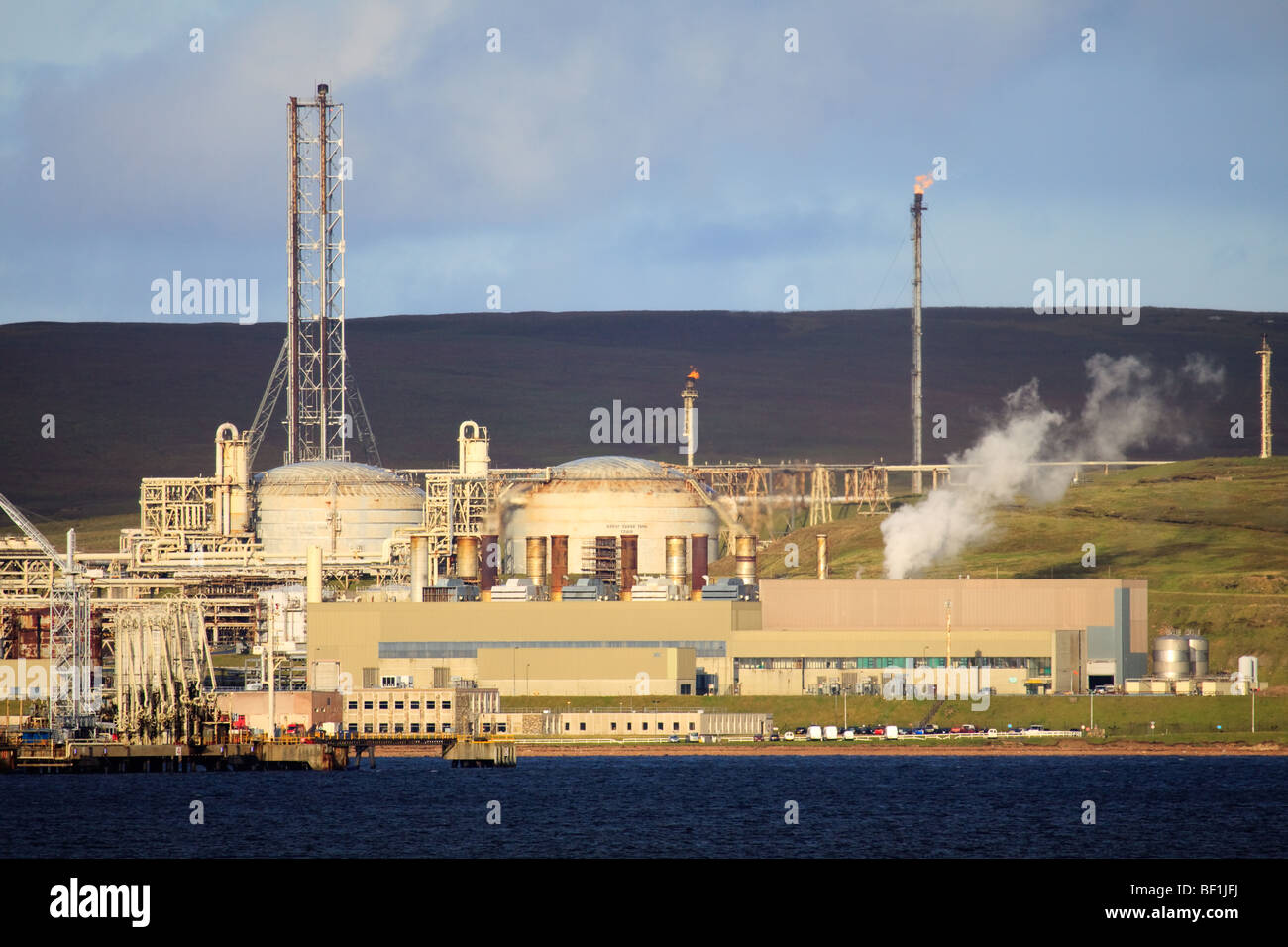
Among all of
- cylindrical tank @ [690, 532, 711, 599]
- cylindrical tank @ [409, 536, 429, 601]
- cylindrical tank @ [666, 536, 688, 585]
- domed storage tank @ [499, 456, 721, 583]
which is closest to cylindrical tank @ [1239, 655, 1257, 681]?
cylindrical tank @ [690, 532, 711, 599]

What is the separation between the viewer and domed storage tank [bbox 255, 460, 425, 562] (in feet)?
544

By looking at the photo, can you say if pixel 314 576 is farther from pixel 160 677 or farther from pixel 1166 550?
pixel 1166 550

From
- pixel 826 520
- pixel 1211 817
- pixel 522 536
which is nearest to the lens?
pixel 1211 817

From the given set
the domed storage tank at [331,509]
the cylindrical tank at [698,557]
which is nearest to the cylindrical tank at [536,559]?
the cylindrical tank at [698,557]

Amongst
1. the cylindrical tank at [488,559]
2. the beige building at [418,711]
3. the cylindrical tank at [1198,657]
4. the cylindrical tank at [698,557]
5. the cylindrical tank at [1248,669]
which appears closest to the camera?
the beige building at [418,711]

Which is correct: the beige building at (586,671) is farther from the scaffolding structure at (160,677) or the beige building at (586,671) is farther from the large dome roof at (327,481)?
the large dome roof at (327,481)

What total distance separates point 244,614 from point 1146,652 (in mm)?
60115

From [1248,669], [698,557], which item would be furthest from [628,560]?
[1248,669]

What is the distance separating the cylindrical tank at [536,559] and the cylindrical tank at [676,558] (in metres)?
8.68

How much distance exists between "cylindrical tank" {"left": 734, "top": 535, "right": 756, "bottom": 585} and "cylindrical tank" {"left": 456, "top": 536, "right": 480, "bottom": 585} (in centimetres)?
1785

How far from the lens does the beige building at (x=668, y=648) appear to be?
436 ft
